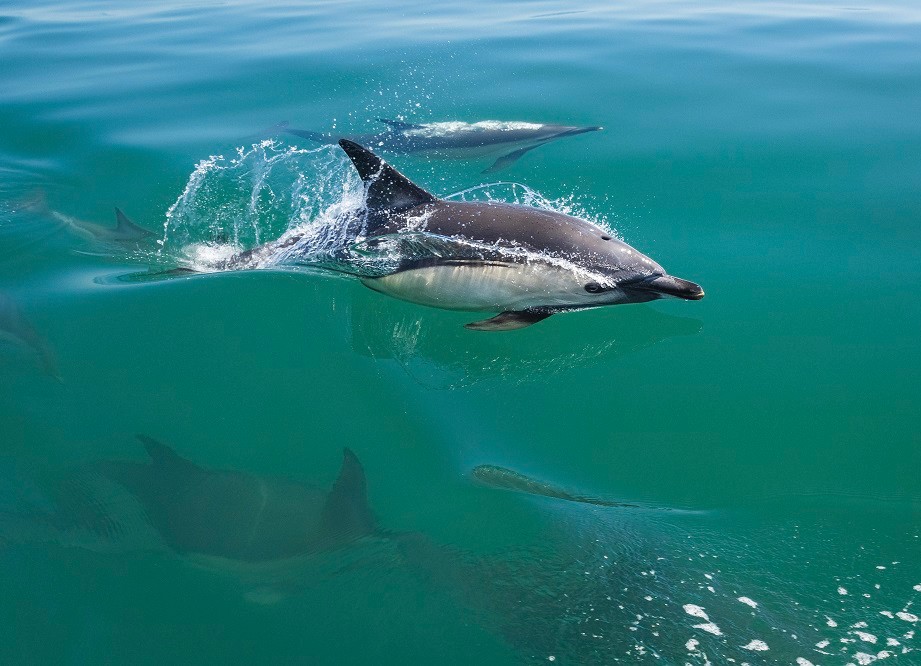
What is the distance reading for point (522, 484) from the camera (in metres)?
4.31

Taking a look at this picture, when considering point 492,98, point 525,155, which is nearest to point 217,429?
point 525,155

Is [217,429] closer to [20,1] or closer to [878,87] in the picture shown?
[878,87]

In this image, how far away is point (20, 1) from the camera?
62.7ft

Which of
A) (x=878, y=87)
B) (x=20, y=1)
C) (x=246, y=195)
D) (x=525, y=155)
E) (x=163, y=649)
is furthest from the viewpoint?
(x=20, y=1)

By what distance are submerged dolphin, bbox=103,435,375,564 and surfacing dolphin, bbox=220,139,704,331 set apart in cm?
172

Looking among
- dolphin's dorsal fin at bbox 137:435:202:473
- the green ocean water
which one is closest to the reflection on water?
the green ocean water

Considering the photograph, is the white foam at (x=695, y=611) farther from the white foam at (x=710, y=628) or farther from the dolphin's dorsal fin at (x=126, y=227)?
the dolphin's dorsal fin at (x=126, y=227)

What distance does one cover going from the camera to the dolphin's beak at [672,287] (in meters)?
5.35

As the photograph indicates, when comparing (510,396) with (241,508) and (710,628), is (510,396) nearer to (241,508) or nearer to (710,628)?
(241,508)

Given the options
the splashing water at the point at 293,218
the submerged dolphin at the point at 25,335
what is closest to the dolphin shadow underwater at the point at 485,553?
the submerged dolphin at the point at 25,335

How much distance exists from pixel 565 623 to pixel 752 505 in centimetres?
129

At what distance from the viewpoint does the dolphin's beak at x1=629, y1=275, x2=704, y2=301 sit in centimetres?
535

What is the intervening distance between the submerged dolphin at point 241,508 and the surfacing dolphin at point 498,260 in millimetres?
1723

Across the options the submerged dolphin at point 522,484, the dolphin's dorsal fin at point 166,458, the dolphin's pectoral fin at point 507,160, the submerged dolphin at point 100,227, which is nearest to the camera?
the submerged dolphin at point 522,484
